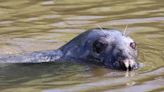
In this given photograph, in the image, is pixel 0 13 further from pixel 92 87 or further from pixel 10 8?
pixel 92 87

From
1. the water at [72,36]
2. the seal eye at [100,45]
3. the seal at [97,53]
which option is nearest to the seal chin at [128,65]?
the seal at [97,53]

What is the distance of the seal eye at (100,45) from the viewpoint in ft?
21.8

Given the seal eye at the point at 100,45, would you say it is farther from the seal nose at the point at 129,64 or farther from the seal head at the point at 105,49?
the seal nose at the point at 129,64

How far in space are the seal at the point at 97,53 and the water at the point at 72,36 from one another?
5.1 inches

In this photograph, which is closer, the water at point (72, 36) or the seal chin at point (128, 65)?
the water at point (72, 36)

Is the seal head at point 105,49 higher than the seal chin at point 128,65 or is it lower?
higher

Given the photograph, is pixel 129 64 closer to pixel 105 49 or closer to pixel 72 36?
pixel 105 49

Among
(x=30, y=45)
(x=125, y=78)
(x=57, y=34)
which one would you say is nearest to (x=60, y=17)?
(x=57, y=34)

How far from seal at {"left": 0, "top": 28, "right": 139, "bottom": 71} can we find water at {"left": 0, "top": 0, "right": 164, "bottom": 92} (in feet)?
0.43

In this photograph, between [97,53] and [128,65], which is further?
[97,53]

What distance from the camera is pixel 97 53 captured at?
675 cm

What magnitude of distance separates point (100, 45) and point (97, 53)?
11 cm

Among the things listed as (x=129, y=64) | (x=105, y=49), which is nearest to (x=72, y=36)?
(x=105, y=49)

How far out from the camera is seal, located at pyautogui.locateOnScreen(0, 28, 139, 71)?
255 inches
